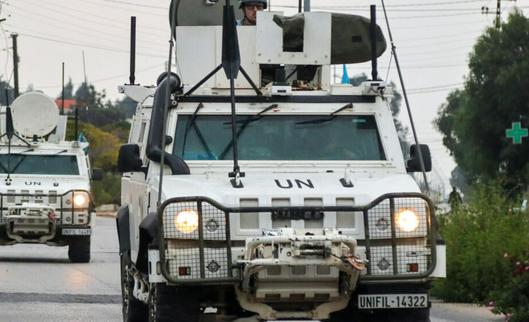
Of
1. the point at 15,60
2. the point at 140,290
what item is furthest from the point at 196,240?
the point at 15,60

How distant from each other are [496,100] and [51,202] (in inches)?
1704

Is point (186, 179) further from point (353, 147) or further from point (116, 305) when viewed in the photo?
point (116, 305)

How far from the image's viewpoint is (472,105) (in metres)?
69.4

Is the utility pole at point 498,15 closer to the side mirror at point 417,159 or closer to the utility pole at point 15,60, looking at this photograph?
the utility pole at point 15,60

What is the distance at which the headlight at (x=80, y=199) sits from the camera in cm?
2788

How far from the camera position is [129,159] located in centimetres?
1284

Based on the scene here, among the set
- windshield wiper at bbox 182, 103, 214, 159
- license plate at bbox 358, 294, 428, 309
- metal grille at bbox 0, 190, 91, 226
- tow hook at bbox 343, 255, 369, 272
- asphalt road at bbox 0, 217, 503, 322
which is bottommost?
asphalt road at bbox 0, 217, 503, 322

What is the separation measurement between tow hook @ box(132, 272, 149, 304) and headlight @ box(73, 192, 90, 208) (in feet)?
44.7

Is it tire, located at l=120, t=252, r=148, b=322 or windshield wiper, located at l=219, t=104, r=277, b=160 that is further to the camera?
tire, located at l=120, t=252, r=148, b=322

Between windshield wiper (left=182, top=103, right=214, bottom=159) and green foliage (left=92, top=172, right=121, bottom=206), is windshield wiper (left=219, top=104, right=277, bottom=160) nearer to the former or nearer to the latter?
windshield wiper (left=182, top=103, right=214, bottom=159)

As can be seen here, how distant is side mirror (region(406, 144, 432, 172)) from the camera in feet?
43.1

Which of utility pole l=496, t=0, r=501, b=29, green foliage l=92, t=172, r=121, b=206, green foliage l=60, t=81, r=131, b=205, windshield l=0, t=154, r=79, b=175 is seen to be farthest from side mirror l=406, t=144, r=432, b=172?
green foliage l=92, t=172, r=121, b=206

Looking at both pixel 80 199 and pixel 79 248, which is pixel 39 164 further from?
pixel 79 248

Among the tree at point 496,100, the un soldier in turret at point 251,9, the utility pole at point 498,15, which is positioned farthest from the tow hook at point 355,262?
the utility pole at point 498,15
